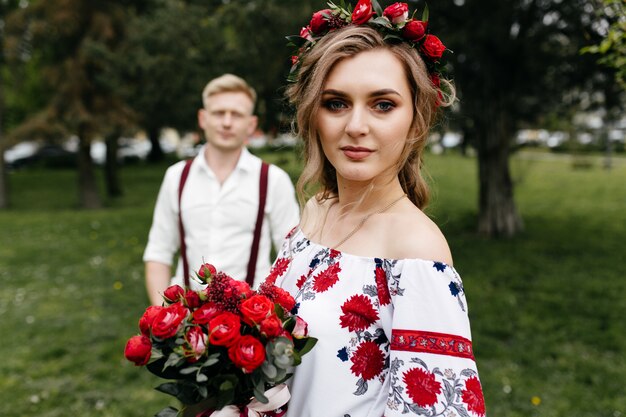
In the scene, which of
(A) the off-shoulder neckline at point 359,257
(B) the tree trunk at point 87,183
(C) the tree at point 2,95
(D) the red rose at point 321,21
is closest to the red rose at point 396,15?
(D) the red rose at point 321,21

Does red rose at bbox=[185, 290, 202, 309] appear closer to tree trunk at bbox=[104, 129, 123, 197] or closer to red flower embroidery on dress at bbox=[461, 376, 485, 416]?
red flower embroidery on dress at bbox=[461, 376, 485, 416]

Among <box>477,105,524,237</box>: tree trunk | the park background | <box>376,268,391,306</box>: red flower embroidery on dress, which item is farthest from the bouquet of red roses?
<box>477,105,524,237</box>: tree trunk

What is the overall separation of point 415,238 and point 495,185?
391 inches

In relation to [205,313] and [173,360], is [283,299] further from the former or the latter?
[173,360]

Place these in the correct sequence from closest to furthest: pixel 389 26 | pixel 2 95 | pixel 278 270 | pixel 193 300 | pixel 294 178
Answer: pixel 193 300 → pixel 389 26 → pixel 278 270 → pixel 294 178 → pixel 2 95

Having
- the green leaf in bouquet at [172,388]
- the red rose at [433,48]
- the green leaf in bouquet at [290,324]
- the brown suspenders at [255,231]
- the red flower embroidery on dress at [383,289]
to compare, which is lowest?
the brown suspenders at [255,231]

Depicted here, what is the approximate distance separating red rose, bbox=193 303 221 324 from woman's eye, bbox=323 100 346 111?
68 cm

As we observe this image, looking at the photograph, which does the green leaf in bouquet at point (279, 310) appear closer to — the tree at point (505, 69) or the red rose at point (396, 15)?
the red rose at point (396, 15)

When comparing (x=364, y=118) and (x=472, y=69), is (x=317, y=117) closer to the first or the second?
(x=364, y=118)

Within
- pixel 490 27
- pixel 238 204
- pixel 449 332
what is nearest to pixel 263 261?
pixel 238 204

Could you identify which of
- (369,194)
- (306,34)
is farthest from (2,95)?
(369,194)

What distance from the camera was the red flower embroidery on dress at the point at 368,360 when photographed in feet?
5.22

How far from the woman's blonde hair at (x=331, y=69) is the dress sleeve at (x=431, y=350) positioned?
1.50ft

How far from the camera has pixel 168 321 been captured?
59.0 inches
